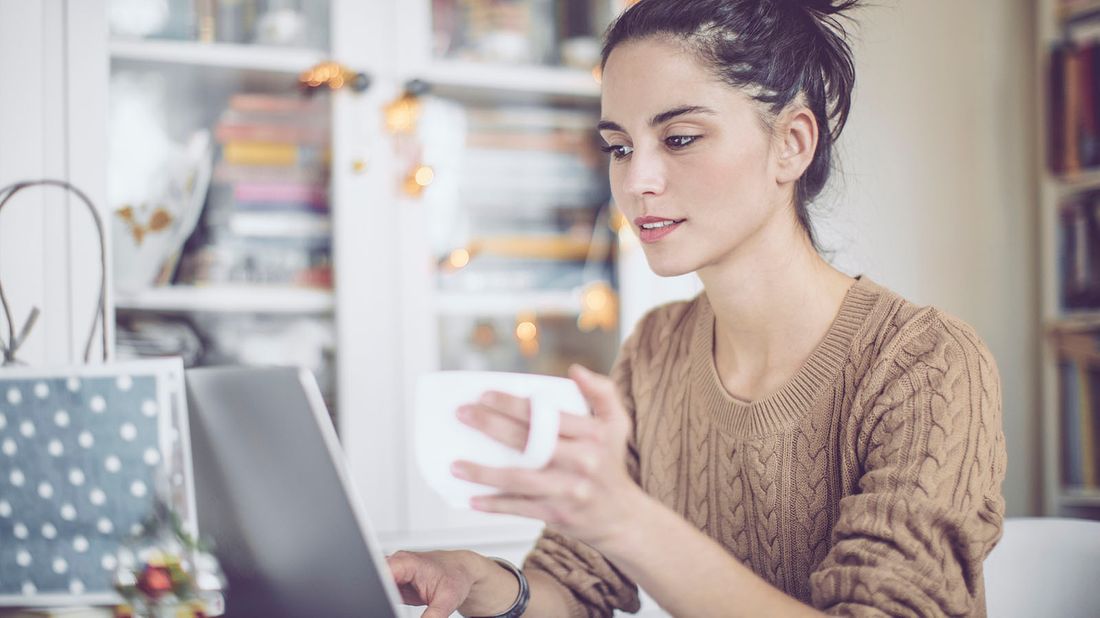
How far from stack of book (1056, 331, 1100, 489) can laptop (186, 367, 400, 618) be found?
2.09 metres

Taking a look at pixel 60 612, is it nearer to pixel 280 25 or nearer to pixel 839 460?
pixel 839 460

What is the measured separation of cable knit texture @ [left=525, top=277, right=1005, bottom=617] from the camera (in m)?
0.78

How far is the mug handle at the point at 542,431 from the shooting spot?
52 cm

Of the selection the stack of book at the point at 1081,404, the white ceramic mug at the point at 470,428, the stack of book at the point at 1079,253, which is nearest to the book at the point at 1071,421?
the stack of book at the point at 1081,404

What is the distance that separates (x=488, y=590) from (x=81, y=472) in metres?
0.40

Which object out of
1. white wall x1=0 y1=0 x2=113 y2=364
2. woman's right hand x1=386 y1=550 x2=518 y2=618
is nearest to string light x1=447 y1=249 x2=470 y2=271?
white wall x1=0 y1=0 x2=113 y2=364

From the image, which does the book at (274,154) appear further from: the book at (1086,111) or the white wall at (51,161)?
the book at (1086,111)

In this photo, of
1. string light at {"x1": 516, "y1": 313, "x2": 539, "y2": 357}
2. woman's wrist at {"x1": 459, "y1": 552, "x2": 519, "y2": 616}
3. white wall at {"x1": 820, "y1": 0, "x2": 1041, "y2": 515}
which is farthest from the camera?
white wall at {"x1": 820, "y1": 0, "x2": 1041, "y2": 515}

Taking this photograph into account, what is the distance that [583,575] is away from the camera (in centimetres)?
106

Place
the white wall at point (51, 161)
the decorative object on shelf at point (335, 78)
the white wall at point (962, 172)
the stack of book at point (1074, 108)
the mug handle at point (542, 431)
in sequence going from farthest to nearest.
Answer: the white wall at point (962, 172) < the stack of book at point (1074, 108) < the decorative object on shelf at point (335, 78) < the white wall at point (51, 161) < the mug handle at point (542, 431)

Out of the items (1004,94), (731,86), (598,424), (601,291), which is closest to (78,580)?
(598,424)

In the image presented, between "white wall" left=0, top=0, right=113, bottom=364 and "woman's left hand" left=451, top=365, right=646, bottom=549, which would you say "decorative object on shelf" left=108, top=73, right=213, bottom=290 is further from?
"woman's left hand" left=451, top=365, right=646, bottom=549

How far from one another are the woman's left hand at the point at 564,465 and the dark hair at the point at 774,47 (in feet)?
1.84

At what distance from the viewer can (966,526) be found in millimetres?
783
